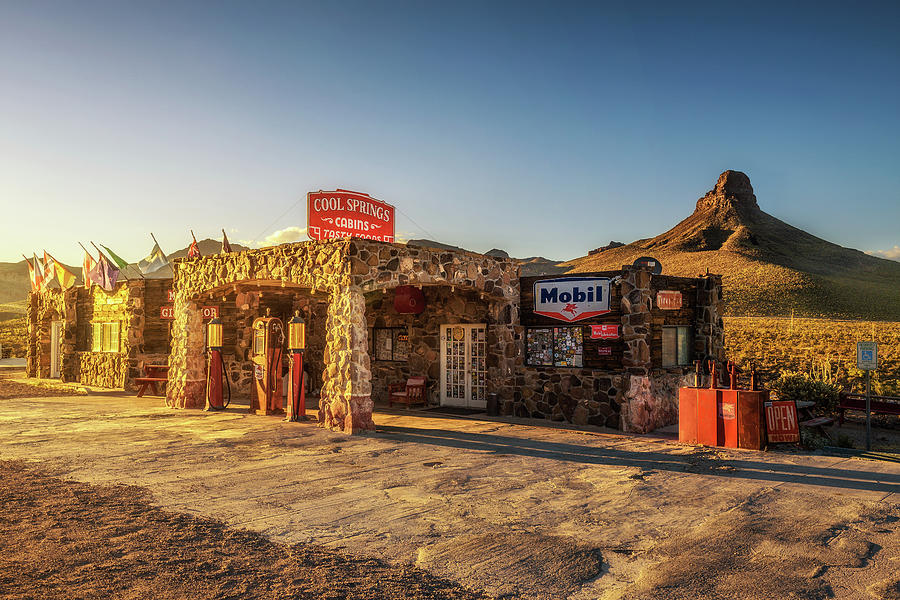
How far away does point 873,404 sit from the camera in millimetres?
13961

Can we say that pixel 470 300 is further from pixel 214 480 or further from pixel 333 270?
pixel 214 480

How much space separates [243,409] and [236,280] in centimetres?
385

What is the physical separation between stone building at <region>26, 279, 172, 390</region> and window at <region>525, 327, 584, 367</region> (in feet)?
44.9

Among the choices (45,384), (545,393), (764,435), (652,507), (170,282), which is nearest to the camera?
(652,507)

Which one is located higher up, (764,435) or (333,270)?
(333,270)

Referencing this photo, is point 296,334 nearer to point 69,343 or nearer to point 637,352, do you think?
point 637,352

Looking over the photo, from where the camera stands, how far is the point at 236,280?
1608 centimetres

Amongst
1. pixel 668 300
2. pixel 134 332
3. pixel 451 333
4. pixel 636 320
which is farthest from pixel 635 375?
pixel 134 332

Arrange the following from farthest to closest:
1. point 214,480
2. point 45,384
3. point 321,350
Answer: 1. point 45,384
2. point 321,350
3. point 214,480

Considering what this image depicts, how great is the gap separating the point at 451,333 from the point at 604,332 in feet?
16.1

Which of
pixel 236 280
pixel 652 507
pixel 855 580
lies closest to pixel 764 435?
pixel 652 507

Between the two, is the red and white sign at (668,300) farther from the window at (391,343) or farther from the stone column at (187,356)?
the stone column at (187,356)

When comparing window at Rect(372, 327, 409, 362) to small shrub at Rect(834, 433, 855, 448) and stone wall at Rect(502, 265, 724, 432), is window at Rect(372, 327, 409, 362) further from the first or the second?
small shrub at Rect(834, 433, 855, 448)

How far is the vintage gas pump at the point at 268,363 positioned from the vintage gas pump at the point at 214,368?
1256mm
